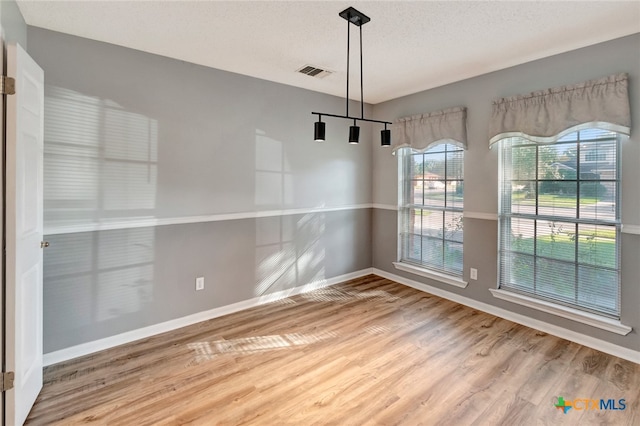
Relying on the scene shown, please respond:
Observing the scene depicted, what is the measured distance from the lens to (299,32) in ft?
8.24

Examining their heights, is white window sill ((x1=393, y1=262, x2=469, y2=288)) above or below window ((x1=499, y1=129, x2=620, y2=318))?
below

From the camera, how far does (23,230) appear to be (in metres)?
1.84

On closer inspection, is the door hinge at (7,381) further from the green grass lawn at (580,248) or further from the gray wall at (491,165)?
the green grass lawn at (580,248)

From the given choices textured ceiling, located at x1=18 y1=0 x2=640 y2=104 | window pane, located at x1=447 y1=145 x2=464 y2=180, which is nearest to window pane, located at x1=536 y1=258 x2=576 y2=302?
window pane, located at x1=447 y1=145 x2=464 y2=180

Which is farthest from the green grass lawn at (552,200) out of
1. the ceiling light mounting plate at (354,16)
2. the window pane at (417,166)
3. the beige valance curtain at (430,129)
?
the ceiling light mounting plate at (354,16)

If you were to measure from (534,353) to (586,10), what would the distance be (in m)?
2.62

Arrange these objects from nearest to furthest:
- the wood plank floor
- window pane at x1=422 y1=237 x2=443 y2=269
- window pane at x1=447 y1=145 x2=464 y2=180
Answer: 1. the wood plank floor
2. window pane at x1=447 y1=145 x2=464 y2=180
3. window pane at x1=422 y1=237 x2=443 y2=269

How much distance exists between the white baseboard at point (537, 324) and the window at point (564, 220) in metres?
0.25

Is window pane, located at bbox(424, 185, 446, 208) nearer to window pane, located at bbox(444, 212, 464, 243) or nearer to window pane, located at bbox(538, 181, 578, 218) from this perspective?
window pane, located at bbox(444, 212, 464, 243)

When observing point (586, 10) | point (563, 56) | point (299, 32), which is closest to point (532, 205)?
point (563, 56)

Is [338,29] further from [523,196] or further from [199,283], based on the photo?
[199,283]

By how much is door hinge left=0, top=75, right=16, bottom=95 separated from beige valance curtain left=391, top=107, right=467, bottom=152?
12.2ft

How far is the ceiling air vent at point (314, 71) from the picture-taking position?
326 centimetres

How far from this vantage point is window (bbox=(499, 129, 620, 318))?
2697mm
